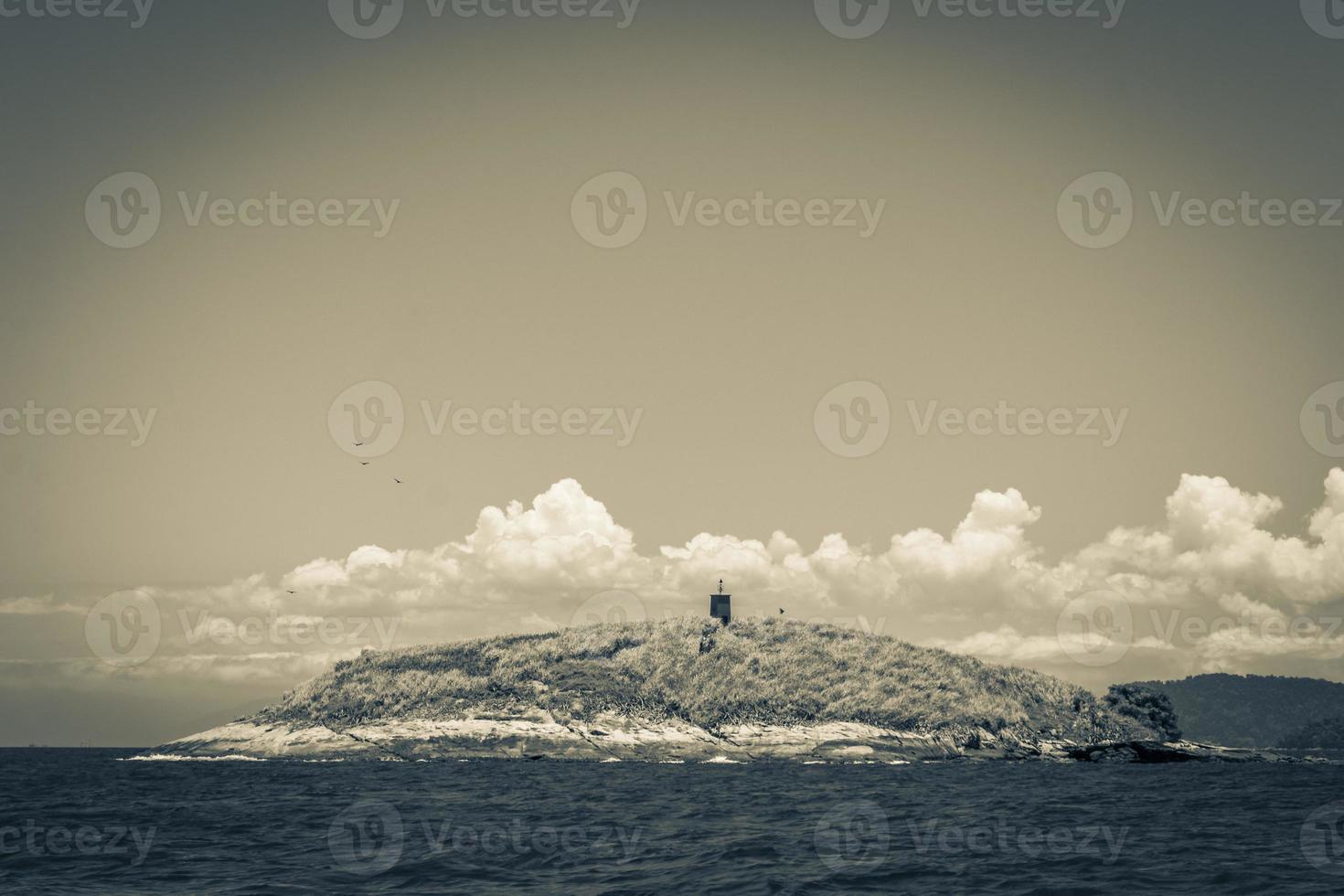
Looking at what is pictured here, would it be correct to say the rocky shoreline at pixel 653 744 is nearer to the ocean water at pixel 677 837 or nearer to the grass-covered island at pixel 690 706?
the grass-covered island at pixel 690 706

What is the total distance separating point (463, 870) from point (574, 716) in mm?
87114

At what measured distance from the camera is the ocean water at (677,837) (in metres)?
28.6

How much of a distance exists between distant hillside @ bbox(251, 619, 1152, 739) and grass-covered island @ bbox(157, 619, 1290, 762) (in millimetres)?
241

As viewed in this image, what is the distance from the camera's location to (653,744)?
11244 cm

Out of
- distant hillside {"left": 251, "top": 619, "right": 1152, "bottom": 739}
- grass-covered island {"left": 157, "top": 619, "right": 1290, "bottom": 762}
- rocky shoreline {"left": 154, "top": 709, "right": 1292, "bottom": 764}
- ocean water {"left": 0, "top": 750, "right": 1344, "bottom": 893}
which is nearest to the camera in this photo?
ocean water {"left": 0, "top": 750, "right": 1344, "bottom": 893}

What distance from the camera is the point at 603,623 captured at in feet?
475

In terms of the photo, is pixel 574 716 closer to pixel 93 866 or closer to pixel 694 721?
pixel 694 721

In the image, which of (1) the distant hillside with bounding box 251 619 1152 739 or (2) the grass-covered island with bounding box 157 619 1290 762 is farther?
(1) the distant hillside with bounding box 251 619 1152 739

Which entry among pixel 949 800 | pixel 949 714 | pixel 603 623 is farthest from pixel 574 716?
pixel 949 800

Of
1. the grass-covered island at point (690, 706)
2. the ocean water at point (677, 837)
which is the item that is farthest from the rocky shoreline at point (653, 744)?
the ocean water at point (677, 837)

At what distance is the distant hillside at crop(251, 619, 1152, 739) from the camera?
118000 millimetres

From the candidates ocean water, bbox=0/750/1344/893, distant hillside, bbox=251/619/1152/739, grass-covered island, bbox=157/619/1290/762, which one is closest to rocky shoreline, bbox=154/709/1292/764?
grass-covered island, bbox=157/619/1290/762

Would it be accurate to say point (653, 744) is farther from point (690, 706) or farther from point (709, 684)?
point (709, 684)

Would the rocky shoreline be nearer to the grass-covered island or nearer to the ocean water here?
the grass-covered island
